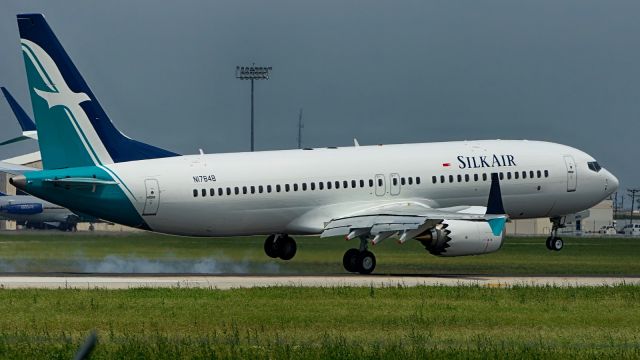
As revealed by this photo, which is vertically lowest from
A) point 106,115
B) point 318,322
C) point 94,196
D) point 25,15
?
point 318,322

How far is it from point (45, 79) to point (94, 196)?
4940 mm

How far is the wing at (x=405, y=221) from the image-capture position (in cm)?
5209

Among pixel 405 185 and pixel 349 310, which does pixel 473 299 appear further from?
pixel 405 185

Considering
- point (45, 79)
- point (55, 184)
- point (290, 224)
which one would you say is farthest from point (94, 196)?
point (290, 224)

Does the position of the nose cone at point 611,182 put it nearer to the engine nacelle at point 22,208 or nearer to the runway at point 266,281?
the runway at point 266,281

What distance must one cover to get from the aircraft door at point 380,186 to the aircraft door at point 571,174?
30.0ft

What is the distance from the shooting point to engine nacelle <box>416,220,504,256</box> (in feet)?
172

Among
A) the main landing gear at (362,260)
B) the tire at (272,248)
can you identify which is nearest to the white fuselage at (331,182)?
the main landing gear at (362,260)

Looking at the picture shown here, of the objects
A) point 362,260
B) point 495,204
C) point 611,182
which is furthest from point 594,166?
point 362,260

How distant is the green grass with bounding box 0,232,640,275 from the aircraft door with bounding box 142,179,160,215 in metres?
5.28

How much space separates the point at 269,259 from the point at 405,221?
11.3 m

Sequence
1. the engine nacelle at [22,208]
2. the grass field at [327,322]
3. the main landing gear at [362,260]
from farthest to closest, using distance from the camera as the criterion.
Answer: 1. the engine nacelle at [22,208]
2. the main landing gear at [362,260]
3. the grass field at [327,322]

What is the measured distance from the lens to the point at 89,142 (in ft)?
173

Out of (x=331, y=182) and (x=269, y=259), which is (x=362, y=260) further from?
(x=269, y=259)
